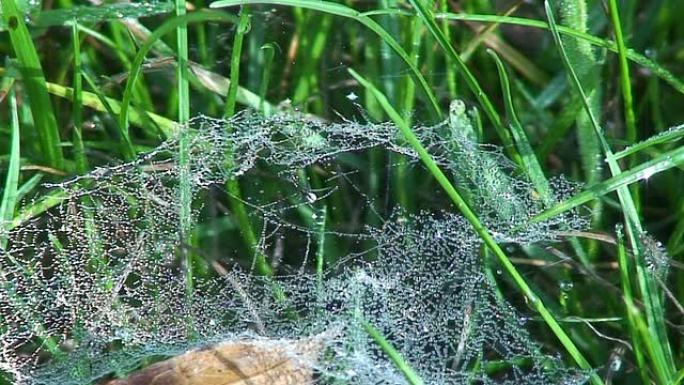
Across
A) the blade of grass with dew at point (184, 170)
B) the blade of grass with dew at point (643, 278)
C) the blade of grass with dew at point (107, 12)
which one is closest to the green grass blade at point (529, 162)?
the blade of grass with dew at point (643, 278)

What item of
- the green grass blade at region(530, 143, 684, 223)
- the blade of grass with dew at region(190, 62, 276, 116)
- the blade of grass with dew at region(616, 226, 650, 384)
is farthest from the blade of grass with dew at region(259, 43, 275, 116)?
the blade of grass with dew at region(616, 226, 650, 384)

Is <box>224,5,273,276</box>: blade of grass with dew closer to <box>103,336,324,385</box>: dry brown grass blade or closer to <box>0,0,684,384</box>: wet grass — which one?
<box>0,0,684,384</box>: wet grass

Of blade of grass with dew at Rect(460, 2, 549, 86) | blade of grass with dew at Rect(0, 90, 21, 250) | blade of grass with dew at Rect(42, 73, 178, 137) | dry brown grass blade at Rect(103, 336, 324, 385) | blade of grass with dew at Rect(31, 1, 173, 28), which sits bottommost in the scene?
dry brown grass blade at Rect(103, 336, 324, 385)

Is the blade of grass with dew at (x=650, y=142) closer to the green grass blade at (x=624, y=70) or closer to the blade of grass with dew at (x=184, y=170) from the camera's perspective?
the green grass blade at (x=624, y=70)

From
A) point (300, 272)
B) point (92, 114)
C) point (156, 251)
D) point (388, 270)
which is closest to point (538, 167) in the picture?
point (388, 270)

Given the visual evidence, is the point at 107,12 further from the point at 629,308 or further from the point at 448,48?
the point at 629,308

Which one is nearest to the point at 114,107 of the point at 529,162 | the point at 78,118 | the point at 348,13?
the point at 78,118
